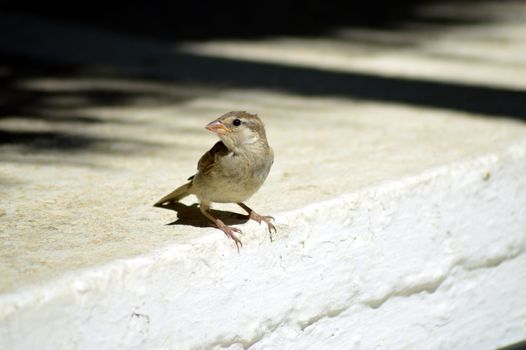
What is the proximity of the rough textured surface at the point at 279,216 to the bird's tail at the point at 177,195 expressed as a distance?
0.08 metres

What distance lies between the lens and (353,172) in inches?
172

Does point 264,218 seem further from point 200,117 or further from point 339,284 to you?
point 200,117

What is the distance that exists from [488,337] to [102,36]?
418 centimetres

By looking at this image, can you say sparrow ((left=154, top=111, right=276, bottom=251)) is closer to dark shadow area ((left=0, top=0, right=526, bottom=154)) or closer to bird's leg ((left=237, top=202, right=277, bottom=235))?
bird's leg ((left=237, top=202, right=277, bottom=235))

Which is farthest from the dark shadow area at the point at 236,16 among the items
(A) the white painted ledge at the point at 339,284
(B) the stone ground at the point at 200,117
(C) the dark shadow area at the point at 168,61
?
(A) the white painted ledge at the point at 339,284

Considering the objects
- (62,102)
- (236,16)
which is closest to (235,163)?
(62,102)

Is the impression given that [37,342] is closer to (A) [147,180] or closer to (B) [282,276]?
(B) [282,276]

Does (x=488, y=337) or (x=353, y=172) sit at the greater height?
(x=353, y=172)

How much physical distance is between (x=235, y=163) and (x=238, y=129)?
0.49ft

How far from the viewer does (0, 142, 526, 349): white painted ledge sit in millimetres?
3094

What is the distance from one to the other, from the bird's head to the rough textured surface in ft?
1.24

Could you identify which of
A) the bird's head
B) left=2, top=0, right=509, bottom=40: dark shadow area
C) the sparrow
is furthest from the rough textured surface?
left=2, top=0, right=509, bottom=40: dark shadow area

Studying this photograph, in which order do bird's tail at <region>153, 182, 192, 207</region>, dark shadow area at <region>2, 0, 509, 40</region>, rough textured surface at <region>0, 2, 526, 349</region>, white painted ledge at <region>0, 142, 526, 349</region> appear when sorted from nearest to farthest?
white painted ledge at <region>0, 142, 526, 349</region>
rough textured surface at <region>0, 2, 526, 349</region>
bird's tail at <region>153, 182, 192, 207</region>
dark shadow area at <region>2, 0, 509, 40</region>

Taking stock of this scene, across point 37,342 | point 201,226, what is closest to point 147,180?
point 201,226
